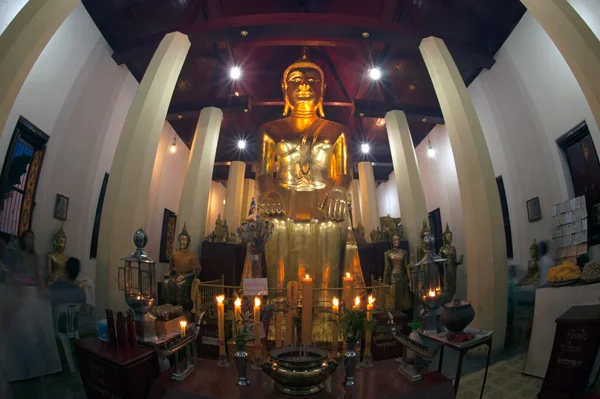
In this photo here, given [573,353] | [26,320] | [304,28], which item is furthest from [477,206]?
[26,320]

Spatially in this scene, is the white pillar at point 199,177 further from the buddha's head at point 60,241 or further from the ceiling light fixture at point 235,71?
the buddha's head at point 60,241

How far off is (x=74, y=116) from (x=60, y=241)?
5.26 ft

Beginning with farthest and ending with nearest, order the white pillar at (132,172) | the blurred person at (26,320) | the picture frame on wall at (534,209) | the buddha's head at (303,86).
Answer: the buddha's head at (303,86)
the white pillar at (132,172)
the picture frame on wall at (534,209)
the blurred person at (26,320)

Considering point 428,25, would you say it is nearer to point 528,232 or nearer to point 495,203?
point 495,203

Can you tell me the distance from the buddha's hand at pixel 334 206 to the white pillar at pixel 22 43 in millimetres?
4458

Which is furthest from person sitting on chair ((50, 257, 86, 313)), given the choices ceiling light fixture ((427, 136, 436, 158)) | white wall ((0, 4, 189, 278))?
ceiling light fixture ((427, 136, 436, 158))

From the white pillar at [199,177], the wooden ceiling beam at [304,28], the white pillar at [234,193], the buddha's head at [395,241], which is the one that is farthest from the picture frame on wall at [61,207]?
the white pillar at [234,193]

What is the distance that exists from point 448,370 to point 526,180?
2.61 m

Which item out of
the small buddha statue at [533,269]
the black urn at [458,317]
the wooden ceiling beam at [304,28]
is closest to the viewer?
the black urn at [458,317]

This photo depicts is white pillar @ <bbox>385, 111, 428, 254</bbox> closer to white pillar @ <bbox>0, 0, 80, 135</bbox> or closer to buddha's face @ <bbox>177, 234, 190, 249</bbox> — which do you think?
buddha's face @ <bbox>177, 234, 190, 249</bbox>

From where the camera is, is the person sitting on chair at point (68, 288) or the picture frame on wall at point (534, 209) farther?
the picture frame on wall at point (534, 209)

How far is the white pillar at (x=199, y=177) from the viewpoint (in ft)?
24.8

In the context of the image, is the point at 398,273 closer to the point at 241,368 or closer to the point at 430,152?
the point at 430,152

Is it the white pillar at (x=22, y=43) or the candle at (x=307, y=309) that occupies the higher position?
the white pillar at (x=22, y=43)
